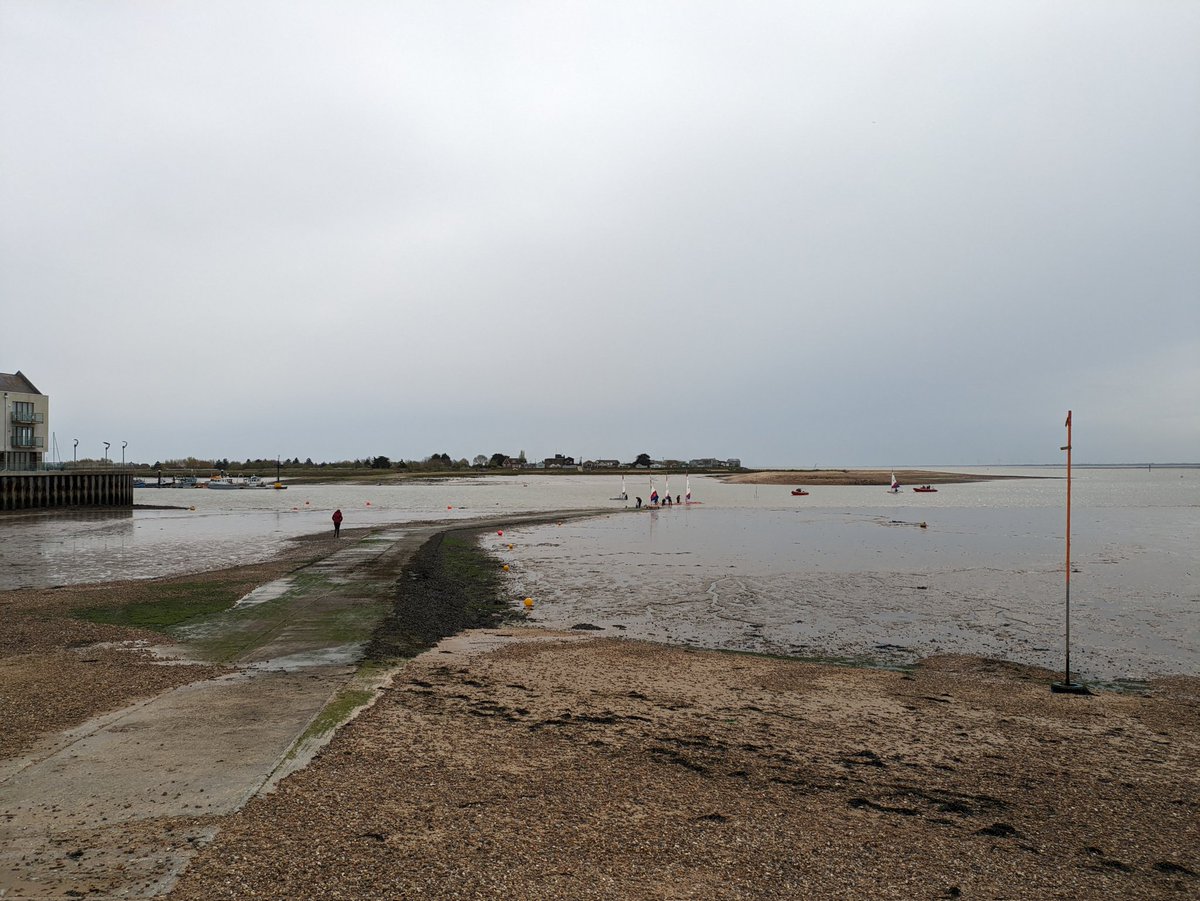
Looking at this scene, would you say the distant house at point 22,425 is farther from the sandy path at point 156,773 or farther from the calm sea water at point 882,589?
the sandy path at point 156,773

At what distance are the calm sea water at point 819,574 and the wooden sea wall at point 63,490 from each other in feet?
34.7

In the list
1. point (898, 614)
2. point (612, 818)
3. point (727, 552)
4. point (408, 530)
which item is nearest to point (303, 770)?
point (612, 818)

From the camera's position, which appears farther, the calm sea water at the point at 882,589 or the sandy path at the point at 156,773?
the calm sea water at the point at 882,589

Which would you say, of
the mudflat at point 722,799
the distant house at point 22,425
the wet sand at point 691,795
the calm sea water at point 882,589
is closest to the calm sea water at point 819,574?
the calm sea water at point 882,589

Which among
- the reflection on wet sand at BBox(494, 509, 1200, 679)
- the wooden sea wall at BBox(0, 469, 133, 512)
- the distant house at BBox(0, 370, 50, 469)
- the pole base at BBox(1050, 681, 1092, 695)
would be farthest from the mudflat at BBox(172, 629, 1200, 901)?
the distant house at BBox(0, 370, 50, 469)

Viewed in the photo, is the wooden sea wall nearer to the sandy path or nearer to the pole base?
the sandy path

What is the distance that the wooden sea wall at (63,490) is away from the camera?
51.7 meters

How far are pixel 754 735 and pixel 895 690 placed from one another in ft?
10.9

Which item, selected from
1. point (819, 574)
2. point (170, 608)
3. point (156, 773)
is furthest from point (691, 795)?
point (819, 574)

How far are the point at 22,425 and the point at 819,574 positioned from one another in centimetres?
7072

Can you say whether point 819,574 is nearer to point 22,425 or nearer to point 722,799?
point 722,799

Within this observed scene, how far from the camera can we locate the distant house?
62.0 meters

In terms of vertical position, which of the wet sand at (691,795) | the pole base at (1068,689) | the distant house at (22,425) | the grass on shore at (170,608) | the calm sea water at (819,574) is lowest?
the calm sea water at (819,574)

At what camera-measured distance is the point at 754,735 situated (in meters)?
7.54
